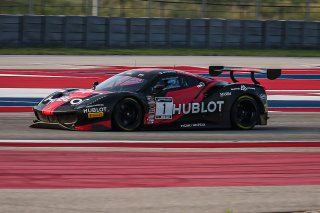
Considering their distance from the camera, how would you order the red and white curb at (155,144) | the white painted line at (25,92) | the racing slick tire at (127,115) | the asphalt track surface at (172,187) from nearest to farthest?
the asphalt track surface at (172,187) → the red and white curb at (155,144) → the racing slick tire at (127,115) → the white painted line at (25,92)

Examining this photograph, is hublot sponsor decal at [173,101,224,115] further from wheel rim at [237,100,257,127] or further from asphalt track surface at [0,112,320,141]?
wheel rim at [237,100,257,127]

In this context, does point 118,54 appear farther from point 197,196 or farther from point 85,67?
point 197,196

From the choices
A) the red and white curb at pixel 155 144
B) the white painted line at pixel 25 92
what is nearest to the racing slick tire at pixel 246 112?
the red and white curb at pixel 155 144

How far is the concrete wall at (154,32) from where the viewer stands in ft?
83.3

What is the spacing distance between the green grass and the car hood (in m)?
12.9

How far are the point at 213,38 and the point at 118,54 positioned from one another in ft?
11.8

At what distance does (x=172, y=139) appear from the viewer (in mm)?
11781

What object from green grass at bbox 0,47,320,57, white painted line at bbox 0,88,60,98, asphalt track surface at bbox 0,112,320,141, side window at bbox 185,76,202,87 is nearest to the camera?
asphalt track surface at bbox 0,112,320,141

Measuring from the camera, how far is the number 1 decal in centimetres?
1271

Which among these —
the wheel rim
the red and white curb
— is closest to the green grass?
the wheel rim

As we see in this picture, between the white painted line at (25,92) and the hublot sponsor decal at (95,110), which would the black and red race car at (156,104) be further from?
the white painted line at (25,92)

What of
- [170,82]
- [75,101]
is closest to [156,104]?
[170,82]

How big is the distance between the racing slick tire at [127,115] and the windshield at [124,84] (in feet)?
1.10

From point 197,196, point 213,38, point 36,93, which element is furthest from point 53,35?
point 197,196
